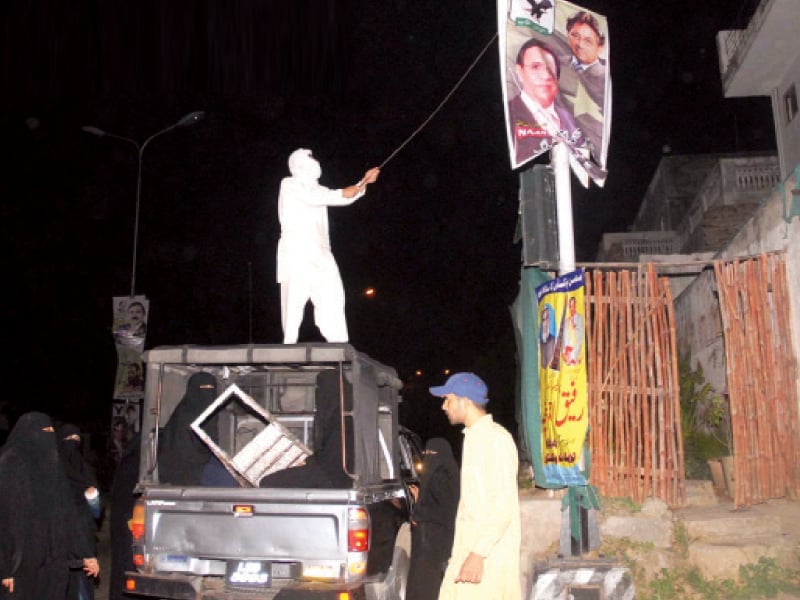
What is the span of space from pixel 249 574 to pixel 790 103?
51.3ft

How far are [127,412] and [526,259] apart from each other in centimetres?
1166

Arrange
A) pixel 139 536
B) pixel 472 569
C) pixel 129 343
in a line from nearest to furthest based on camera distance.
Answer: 1. pixel 472 569
2. pixel 139 536
3. pixel 129 343

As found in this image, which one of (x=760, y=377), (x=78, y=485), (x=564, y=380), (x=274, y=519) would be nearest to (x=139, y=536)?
(x=274, y=519)

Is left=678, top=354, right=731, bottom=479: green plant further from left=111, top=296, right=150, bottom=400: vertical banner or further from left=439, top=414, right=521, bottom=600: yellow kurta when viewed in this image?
left=111, top=296, right=150, bottom=400: vertical banner

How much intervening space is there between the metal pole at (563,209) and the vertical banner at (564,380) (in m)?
0.22

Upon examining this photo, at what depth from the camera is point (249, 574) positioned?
18.3ft

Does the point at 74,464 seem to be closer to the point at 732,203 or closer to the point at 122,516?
the point at 122,516

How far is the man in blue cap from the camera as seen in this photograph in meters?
3.99

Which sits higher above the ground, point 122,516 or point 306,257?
point 306,257

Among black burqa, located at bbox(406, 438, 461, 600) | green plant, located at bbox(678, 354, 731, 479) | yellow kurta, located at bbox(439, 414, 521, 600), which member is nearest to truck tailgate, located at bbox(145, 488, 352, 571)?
black burqa, located at bbox(406, 438, 461, 600)

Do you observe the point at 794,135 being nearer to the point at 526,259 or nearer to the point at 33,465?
the point at 526,259

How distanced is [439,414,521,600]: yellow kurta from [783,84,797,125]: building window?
1498 cm

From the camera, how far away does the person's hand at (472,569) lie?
3.91 meters

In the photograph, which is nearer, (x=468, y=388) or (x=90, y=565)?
(x=468, y=388)
